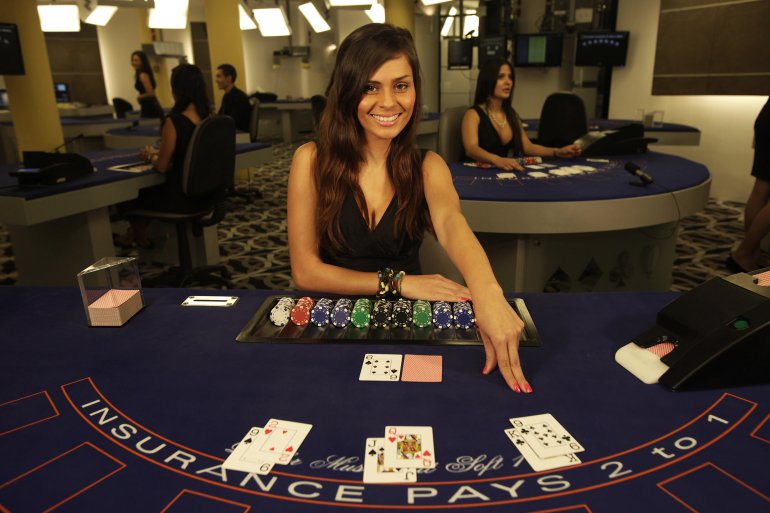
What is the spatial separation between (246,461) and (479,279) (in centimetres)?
65

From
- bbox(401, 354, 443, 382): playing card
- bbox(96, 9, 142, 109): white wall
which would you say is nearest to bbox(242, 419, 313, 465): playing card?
bbox(401, 354, 443, 382): playing card

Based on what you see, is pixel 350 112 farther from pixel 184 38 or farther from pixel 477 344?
pixel 184 38

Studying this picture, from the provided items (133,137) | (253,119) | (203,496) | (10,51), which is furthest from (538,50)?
(203,496)

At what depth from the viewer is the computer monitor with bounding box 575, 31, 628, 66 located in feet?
21.4

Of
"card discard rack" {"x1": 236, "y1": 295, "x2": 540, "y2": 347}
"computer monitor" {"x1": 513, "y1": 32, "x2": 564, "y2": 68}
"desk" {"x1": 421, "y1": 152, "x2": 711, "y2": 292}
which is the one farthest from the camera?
"computer monitor" {"x1": 513, "y1": 32, "x2": 564, "y2": 68}

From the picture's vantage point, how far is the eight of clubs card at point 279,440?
0.83 m

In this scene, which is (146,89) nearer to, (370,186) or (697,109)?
(370,186)

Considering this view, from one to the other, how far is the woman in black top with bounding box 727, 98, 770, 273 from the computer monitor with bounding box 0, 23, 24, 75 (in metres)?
5.18

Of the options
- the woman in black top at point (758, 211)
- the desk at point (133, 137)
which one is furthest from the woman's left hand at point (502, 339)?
the desk at point (133, 137)

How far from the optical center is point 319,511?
2.37 feet

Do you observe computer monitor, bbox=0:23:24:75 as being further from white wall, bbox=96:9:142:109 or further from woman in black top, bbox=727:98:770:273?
white wall, bbox=96:9:142:109

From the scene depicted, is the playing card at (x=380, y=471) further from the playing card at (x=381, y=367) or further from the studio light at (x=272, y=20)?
the studio light at (x=272, y=20)

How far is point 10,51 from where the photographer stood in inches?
156

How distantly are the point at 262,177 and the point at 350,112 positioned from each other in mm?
6292
